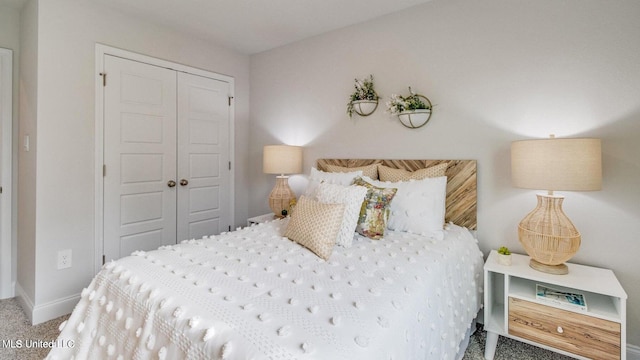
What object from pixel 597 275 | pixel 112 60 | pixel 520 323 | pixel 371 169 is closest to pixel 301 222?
pixel 371 169

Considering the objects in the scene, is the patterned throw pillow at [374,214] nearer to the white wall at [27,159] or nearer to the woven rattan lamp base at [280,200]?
the woven rattan lamp base at [280,200]

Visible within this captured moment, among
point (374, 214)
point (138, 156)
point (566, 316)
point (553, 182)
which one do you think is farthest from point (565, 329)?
point (138, 156)

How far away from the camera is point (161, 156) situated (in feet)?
9.89

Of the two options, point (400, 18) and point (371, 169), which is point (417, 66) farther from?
point (371, 169)

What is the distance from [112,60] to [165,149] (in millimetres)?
868

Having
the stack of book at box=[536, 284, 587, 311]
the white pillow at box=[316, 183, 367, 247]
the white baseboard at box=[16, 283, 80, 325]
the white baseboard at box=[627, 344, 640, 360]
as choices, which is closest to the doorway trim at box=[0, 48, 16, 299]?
the white baseboard at box=[16, 283, 80, 325]

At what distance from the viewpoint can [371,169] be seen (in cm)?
263

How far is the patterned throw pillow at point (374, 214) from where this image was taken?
2.01m

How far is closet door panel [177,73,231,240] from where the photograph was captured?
10.5 feet

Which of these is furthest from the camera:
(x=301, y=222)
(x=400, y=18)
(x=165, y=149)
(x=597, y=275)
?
(x=165, y=149)

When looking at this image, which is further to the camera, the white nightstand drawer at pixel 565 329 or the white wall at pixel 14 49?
the white wall at pixel 14 49

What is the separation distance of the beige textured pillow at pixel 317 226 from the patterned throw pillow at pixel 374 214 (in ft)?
0.90

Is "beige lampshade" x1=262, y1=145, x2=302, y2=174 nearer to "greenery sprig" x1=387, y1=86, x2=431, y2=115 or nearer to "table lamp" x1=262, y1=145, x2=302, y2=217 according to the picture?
"table lamp" x1=262, y1=145, x2=302, y2=217

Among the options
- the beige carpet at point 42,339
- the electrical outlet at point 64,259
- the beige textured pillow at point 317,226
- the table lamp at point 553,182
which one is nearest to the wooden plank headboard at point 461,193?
the table lamp at point 553,182
